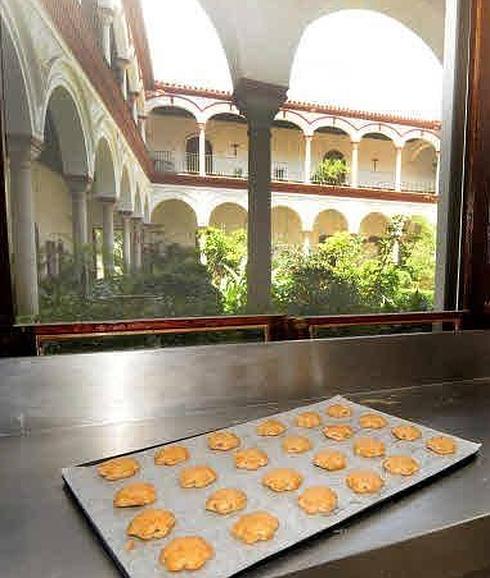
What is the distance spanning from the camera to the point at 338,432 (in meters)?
1.14

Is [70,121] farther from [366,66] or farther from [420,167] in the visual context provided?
[420,167]

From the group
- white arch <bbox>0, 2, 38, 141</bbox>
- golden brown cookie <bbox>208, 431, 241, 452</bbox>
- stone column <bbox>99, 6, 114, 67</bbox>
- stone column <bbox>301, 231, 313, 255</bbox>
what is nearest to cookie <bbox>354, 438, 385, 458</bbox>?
golden brown cookie <bbox>208, 431, 241, 452</bbox>

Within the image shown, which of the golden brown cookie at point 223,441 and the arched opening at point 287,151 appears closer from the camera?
the golden brown cookie at point 223,441

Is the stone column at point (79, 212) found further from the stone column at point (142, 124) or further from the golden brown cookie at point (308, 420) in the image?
the golden brown cookie at point (308, 420)

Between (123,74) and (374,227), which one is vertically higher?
(123,74)

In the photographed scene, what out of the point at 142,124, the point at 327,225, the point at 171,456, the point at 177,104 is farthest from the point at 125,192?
the point at 171,456

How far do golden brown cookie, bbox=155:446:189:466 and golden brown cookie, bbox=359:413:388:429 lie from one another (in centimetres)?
47

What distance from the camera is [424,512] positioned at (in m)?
0.83

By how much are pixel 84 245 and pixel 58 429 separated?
50 cm

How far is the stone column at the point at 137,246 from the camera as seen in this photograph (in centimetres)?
140

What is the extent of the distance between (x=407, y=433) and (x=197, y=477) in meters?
0.53

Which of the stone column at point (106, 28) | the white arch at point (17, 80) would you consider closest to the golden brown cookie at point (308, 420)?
the white arch at point (17, 80)

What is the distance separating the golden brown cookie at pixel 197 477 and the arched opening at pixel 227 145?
3.00ft

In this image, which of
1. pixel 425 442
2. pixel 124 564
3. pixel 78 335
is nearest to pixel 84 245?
pixel 78 335
